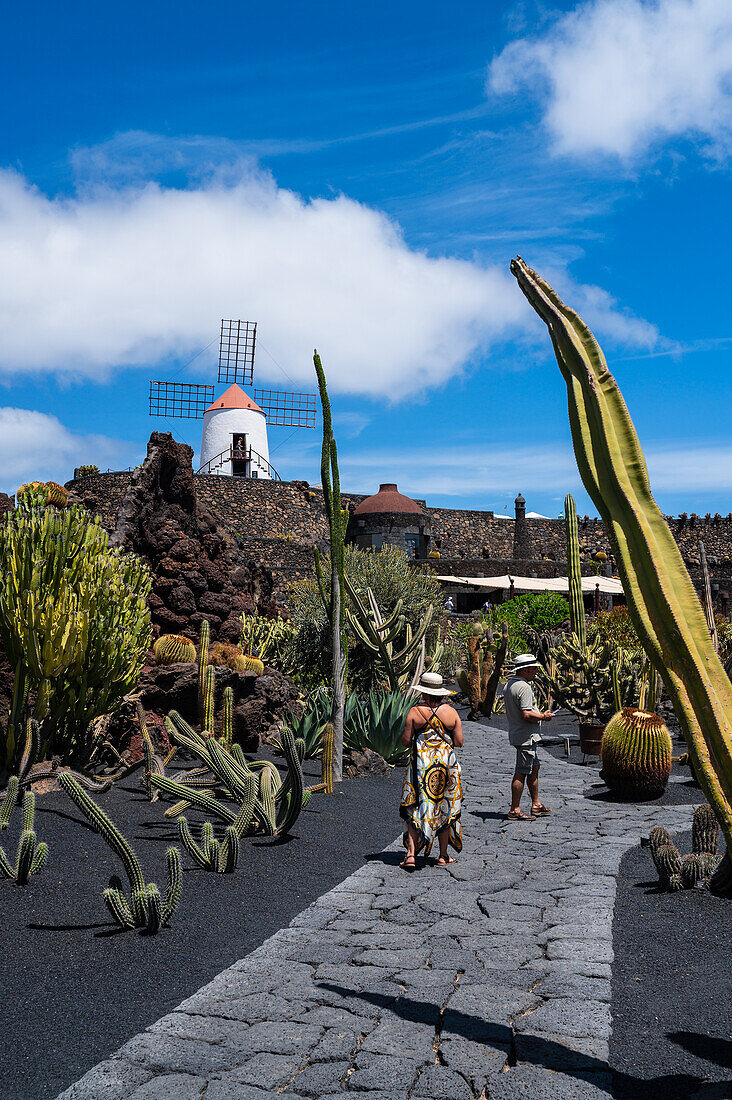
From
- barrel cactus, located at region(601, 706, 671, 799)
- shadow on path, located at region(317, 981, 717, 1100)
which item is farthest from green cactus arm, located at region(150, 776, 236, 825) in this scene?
barrel cactus, located at region(601, 706, 671, 799)

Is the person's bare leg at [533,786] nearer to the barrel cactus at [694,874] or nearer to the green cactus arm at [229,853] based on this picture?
the barrel cactus at [694,874]

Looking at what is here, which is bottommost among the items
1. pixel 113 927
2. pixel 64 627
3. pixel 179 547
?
pixel 113 927

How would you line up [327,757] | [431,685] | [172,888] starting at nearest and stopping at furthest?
[172,888], [431,685], [327,757]

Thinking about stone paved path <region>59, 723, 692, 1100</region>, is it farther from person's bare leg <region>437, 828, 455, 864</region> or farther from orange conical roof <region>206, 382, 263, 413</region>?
orange conical roof <region>206, 382, 263, 413</region>

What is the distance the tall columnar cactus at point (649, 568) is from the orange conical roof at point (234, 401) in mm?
41504

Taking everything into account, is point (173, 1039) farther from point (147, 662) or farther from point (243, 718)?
point (147, 662)

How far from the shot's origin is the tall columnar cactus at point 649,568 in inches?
100

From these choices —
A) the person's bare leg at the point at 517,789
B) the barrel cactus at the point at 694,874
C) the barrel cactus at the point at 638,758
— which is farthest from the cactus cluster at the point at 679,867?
the barrel cactus at the point at 638,758

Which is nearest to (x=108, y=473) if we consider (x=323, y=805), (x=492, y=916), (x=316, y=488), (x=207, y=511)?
(x=316, y=488)

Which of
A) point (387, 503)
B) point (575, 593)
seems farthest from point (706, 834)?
point (387, 503)

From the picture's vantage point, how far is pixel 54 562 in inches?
300

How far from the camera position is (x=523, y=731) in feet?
22.6

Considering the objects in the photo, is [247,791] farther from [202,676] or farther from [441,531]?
[441,531]

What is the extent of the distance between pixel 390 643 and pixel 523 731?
5505 millimetres
